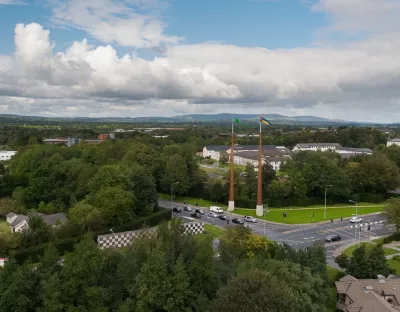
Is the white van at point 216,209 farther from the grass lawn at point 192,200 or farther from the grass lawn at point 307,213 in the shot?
the grass lawn at point 192,200

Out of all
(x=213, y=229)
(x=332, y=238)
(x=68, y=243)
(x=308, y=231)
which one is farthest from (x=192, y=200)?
(x=68, y=243)

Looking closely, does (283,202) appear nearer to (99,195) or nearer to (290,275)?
(99,195)

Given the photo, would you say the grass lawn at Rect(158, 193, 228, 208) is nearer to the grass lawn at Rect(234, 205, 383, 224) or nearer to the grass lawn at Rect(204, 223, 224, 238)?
the grass lawn at Rect(234, 205, 383, 224)

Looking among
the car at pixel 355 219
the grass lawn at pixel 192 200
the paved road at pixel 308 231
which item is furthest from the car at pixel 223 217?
the car at pixel 355 219

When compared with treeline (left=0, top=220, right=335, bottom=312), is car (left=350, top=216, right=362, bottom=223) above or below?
below

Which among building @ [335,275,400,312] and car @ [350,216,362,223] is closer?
building @ [335,275,400,312]

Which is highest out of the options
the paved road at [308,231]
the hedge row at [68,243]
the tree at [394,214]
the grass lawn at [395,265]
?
the tree at [394,214]

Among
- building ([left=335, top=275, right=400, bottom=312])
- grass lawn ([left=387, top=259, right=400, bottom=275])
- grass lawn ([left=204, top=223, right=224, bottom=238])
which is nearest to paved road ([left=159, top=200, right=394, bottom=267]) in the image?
grass lawn ([left=204, top=223, right=224, bottom=238])

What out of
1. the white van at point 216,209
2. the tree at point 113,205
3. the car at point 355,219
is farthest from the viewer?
the white van at point 216,209
